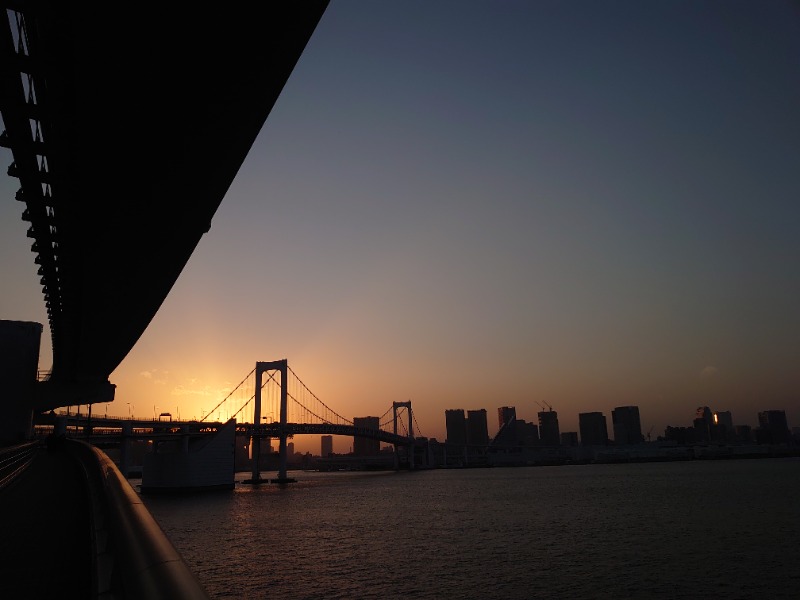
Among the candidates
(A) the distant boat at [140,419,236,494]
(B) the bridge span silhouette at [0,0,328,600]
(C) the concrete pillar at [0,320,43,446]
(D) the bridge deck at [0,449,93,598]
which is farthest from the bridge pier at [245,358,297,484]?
(D) the bridge deck at [0,449,93,598]

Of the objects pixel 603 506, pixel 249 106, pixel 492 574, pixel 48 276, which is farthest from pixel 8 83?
pixel 603 506

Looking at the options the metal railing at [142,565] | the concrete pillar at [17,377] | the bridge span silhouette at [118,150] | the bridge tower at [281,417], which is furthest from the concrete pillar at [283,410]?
the metal railing at [142,565]

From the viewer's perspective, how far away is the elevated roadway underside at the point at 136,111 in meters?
7.39

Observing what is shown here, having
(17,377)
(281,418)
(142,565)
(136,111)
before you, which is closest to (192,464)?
(281,418)

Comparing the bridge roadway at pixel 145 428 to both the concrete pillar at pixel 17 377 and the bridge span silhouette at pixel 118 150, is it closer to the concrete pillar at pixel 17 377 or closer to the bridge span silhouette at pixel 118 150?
the concrete pillar at pixel 17 377

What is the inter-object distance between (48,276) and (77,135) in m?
10.7

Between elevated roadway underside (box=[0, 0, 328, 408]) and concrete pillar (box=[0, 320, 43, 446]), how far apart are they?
1264 inches

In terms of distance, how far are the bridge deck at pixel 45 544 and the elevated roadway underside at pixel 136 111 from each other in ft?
20.0

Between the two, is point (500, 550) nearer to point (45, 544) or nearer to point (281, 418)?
point (45, 544)

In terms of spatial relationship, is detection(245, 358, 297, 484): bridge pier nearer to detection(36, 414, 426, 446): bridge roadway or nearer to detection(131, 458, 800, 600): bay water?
detection(36, 414, 426, 446): bridge roadway

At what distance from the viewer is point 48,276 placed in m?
18.7

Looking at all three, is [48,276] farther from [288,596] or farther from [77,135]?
[288,596]

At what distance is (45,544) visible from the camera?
546 centimetres

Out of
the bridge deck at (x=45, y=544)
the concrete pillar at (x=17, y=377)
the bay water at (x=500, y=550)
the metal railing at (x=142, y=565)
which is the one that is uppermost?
the concrete pillar at (x=17, y=377)
